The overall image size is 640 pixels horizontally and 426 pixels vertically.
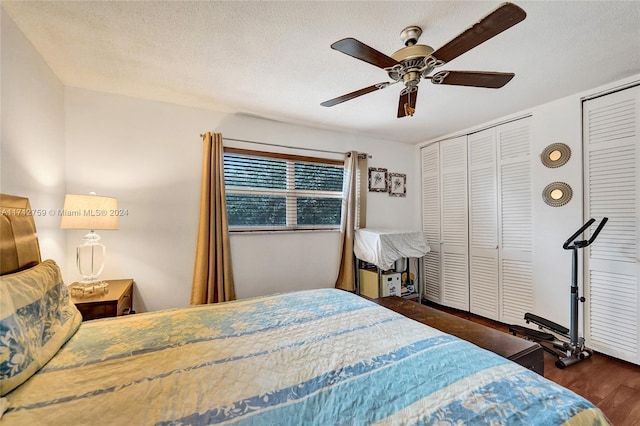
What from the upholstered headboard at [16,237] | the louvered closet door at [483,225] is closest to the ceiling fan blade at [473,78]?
the louvered closet door at [483,225]

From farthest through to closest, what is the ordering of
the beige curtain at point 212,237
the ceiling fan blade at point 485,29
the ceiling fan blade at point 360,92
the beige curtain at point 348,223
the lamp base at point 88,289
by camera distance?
the beige curtain at point 348,223 < the beige curtain at point 212,237 < the lamp base at point 88,289 < the ceiling fan blade at point 360,92 < the ceiling fan blade at point 485,29

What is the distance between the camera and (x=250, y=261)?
293 cm

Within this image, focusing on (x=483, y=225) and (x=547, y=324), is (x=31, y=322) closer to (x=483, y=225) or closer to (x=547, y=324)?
(x=547, y=324)

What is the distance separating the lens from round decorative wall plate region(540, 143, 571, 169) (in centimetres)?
252

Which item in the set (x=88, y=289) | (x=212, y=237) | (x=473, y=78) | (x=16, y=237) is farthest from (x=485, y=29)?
(x=88, y=289)

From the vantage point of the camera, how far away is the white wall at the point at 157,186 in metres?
2.32

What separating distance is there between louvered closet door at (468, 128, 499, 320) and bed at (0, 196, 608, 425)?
2.27 metres

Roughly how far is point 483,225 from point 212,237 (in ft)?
10.1

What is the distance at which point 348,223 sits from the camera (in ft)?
11.1

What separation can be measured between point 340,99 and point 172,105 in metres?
1.80

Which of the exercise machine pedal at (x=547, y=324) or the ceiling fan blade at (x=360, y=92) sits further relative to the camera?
the exercise machine pedal at (x=547, y=324)

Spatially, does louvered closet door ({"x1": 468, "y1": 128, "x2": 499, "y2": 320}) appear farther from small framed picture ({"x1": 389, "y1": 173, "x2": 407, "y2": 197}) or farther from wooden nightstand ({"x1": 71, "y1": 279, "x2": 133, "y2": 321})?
wooden nightstand ({"x1": 71, "y1": 279, "x2": 133, "y2": 321})

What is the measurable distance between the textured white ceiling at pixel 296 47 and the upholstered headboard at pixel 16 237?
1049mm

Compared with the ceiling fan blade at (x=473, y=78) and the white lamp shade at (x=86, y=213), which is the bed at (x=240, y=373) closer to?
the white lamp shade at (x=86, y=213)
